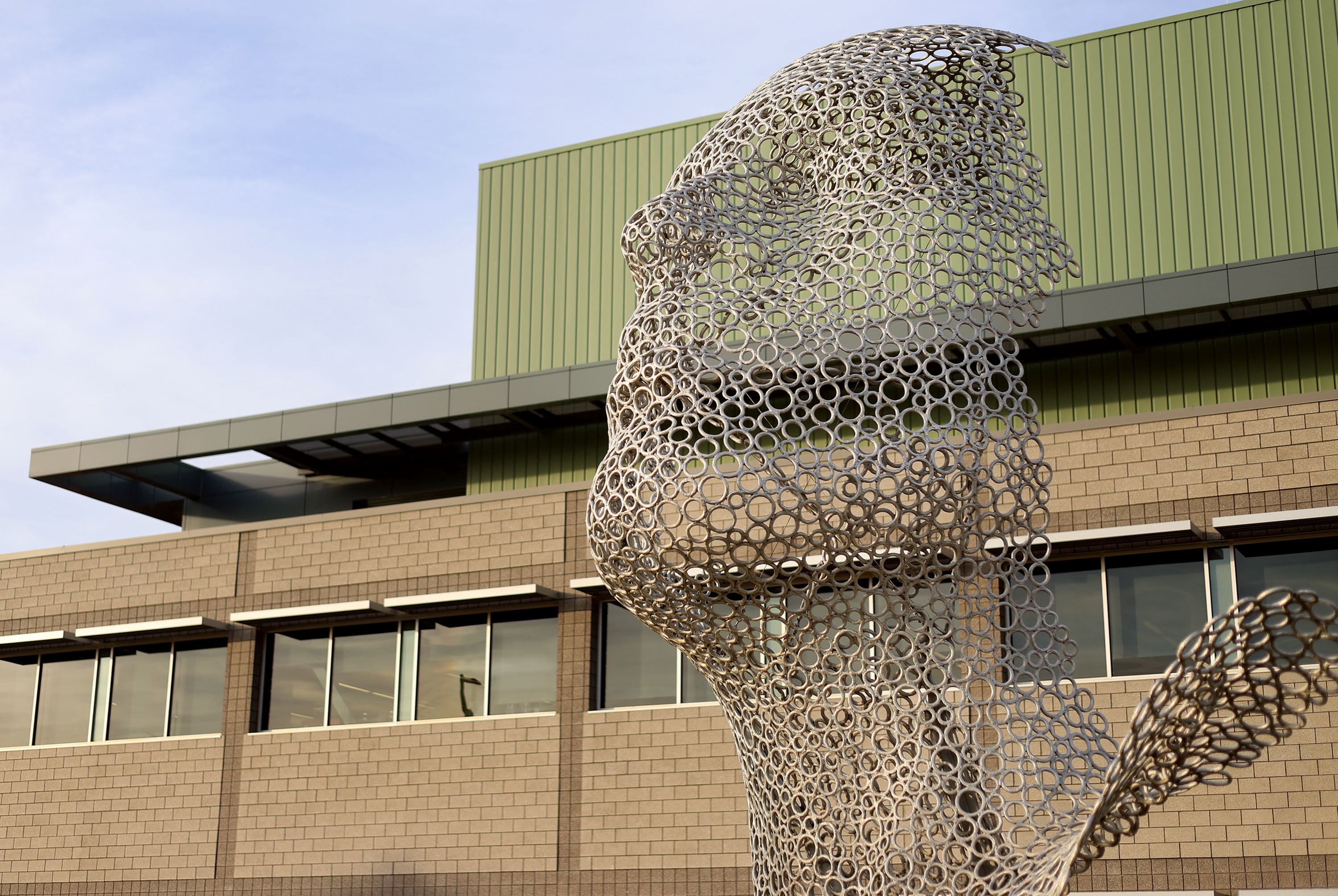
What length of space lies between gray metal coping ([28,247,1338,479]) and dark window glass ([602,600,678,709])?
3.01 m

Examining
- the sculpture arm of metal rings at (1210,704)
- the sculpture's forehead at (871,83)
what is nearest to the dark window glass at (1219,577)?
the sculpture's forehead at (871,83)

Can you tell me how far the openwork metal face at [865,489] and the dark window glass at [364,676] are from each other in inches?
495

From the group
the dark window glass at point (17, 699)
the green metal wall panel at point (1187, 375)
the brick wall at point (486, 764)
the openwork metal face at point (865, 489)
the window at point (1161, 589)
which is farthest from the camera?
the dark window glass at point (17, 699)

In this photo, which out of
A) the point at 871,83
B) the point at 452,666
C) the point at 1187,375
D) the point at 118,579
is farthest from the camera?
the point at 118,579

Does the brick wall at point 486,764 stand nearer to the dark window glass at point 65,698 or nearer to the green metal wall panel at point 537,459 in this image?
the dark window glass at point 65,698

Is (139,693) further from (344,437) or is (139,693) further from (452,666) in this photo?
(452,666)

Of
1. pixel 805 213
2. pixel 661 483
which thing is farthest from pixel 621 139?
pixel 661 483

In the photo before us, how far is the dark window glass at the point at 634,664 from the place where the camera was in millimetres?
17922

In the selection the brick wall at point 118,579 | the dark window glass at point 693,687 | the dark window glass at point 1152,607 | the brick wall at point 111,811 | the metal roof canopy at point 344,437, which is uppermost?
the metal roof canopy at point 344,437

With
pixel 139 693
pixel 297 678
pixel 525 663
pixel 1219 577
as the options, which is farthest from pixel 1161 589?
pixel 139 693

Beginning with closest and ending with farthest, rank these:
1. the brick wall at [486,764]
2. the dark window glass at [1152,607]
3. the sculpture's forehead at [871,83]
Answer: the sculpture's forehead at [871,83] → the brick wall at [486,764] → the dark window glass at [1152,607]

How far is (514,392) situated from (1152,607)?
9444mm

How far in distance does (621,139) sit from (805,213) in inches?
612

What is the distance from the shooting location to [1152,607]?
1573cm
